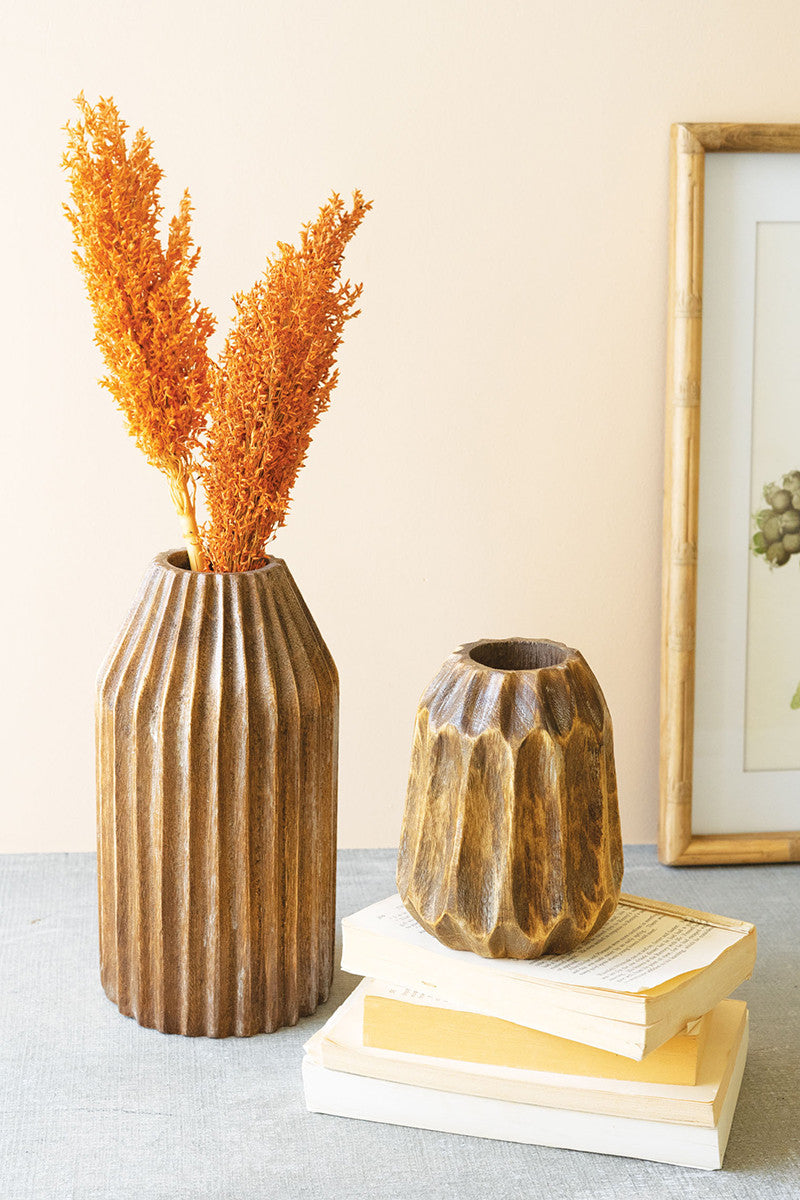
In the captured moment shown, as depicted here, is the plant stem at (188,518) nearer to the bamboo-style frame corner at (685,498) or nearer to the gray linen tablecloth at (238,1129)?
the gray linen tablecloth at (238,1129)

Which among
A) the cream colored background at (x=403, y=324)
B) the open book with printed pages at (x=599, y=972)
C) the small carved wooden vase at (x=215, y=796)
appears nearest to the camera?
the open book with printed pages at (x=599, y=972)

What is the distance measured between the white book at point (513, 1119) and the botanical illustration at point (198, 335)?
31 cm

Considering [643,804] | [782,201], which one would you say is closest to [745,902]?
[643,804]

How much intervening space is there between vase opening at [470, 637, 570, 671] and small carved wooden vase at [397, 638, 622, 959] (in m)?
0.03

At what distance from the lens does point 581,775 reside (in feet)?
2.14

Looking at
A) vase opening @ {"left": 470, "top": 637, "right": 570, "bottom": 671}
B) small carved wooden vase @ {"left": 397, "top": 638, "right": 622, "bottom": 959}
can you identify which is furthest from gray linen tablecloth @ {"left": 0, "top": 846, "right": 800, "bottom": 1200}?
vase opening @ {"left": 470, "top": 637, "right": 570, "bottom": 671}

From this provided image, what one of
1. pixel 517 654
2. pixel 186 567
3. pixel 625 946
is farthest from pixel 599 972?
pixel 186 567

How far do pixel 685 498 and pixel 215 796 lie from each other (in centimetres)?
44

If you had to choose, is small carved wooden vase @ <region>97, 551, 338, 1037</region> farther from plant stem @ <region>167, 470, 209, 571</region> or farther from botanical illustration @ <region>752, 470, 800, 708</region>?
botanical illustration @ <region>752, 470, 800, 708</region>

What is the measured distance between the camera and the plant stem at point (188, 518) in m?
0.76

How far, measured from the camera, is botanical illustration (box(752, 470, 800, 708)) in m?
0.99

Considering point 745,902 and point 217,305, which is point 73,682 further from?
point 745,902

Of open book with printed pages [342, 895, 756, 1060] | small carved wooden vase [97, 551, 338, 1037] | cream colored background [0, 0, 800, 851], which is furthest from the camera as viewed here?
cream colored background [0, 0, 800, 851]

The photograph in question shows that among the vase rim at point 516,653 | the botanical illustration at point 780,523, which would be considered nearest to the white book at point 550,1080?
the vase rim at point 516,653
